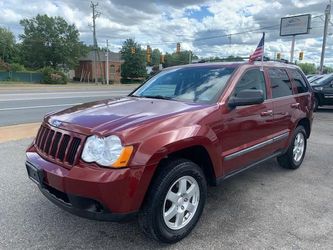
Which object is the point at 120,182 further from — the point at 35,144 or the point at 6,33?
the point at 6,33

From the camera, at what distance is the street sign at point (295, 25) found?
1506 inches

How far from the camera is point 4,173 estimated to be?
488cm

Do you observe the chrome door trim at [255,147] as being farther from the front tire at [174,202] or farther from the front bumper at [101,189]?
the front bumper at [101,189]

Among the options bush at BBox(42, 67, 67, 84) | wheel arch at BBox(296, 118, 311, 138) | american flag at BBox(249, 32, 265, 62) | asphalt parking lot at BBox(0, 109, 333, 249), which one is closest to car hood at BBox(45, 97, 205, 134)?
asphalt parking lot at BBox(0, 109, 333, 249)

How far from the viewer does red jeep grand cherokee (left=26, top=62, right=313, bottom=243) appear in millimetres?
2662

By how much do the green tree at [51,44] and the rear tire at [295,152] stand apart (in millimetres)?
61462

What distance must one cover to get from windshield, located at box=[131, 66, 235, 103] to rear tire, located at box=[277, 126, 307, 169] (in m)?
1.99

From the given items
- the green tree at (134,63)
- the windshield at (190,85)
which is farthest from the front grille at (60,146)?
the green tree at (134,63)

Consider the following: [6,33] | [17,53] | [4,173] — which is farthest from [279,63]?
[6,33]

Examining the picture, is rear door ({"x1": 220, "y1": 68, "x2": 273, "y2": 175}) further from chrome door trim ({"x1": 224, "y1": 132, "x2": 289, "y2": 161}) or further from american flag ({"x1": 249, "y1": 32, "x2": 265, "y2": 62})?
american flag ({"x1": 249, "y1": 32, "x2": 265, "y2": 62})

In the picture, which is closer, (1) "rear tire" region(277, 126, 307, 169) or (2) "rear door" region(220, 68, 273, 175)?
(2) "rear door" region(220, 68, 273, 175)

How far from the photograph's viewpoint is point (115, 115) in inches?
124

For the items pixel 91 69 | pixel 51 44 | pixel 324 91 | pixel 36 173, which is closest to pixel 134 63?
pixel 91 69

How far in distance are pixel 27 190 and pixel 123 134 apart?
2313 millimetres
